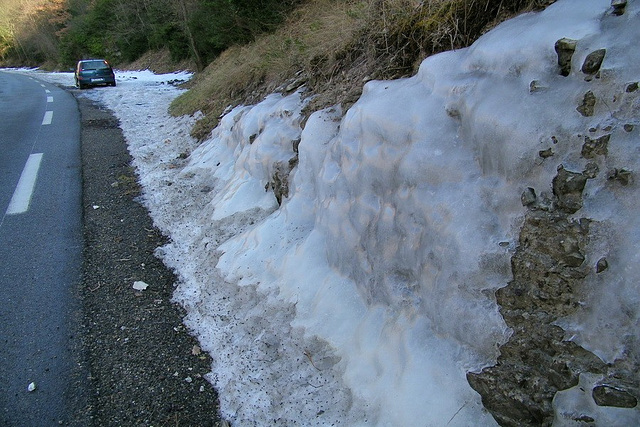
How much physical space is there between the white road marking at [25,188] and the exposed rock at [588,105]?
599 centimetres

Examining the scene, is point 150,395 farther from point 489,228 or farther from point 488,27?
point 488,27

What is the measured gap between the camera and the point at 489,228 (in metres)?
2.22

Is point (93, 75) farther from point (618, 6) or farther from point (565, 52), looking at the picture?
point (618, 6)

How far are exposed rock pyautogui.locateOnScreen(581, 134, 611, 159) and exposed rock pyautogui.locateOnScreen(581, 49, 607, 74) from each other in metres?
0.33

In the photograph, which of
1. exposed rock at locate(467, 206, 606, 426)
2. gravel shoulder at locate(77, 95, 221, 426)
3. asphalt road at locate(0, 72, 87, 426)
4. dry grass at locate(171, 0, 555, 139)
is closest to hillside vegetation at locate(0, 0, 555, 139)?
dry grass at locate(171, 0, 555, 139)

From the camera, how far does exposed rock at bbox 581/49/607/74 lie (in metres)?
1.99

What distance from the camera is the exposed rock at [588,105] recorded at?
196 cm

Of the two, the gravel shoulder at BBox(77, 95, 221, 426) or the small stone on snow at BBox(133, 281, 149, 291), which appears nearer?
the gravel shoulder at BBox(77, 95, 221, 426)

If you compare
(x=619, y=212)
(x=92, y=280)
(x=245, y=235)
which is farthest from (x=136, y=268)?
(x=619, y=212)

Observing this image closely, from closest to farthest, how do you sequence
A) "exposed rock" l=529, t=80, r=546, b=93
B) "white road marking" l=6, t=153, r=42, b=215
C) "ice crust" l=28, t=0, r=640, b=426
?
"ice crust" l=28, t=0, r=640, b=426
"exposed rock" l=529, t=80, r=546, b=93
"white road marking" l=6, t=153, r=42, b=215

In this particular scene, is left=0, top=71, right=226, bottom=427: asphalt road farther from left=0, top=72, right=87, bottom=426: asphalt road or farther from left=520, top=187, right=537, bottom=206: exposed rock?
left=520, top=187, right=537, bottom=206: exposed rock

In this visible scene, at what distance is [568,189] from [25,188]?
6773 mm

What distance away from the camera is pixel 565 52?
6.97ft

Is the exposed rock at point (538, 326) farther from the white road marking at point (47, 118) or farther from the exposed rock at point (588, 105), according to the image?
the white road marking at point (47, 118)
